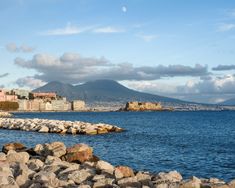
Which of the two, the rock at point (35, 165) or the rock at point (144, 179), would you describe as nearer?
the rock at point (144, 179)

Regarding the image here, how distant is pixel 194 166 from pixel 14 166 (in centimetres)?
1240

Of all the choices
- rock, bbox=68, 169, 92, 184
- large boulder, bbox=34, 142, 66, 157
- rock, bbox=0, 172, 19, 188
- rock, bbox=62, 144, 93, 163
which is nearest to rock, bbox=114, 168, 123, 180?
rock, bbox=68, 169, 92, 184

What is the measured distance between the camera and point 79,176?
657 inches

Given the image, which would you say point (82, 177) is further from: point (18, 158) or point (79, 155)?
point (18, 158)

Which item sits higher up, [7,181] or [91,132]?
[7,181]

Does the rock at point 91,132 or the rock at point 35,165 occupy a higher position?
the rock at point 35,165

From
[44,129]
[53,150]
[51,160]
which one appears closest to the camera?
[51,160]

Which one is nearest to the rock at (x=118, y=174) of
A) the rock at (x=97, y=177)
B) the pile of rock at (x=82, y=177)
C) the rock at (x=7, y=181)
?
the pile of rock at (x=82, y=177)

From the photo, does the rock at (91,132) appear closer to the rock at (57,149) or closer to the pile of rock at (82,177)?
the rock at (57,149)

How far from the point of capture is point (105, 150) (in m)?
36.0

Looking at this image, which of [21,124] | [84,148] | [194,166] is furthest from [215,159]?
[21,124]

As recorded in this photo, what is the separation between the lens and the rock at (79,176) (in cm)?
1645

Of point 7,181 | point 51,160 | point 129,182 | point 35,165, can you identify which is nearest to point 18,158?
point 51,160

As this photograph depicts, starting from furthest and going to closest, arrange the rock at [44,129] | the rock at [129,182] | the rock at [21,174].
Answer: the rock at [44,129]
the rock at [21,174]
the rock at [129,182]
